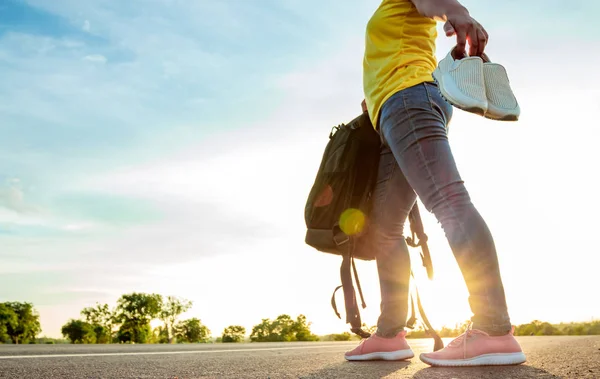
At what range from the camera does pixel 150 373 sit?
2551 mm

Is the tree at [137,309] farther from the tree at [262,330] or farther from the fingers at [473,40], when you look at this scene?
the fingers at [473,40]

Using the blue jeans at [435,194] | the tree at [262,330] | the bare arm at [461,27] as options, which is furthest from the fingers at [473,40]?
the tree at [262,330]

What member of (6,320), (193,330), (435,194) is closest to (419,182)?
(435,194)

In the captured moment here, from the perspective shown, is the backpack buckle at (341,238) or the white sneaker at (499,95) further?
the backpack buckle at (341,238)

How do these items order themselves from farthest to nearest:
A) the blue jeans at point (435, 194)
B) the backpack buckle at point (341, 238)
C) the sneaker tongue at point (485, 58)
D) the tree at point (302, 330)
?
the tree at point (302, 330) → the backpack buckle at point (341, 238) → the sneaker tongue at point (485, 58) → the blue jeans at point (435, 194)

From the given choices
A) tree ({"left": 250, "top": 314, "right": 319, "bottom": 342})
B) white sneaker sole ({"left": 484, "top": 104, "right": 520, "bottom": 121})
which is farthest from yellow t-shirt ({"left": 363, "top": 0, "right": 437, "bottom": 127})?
tree ({"left": 250, "top": 314, "right": 319, "bottom": 342})

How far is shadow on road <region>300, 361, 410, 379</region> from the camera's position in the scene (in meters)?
2.27

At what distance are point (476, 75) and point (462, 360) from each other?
135 centimetres

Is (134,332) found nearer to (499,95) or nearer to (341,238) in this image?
(341,238)

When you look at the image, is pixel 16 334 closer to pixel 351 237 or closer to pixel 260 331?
pixel 260 331

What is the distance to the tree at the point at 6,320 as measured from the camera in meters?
60.8

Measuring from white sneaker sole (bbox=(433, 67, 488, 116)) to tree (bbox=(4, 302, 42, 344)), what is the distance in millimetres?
71491

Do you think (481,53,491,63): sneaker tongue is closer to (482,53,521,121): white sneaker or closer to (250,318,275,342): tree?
(482,53,521,121): white sneaker

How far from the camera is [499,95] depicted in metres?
2.37
